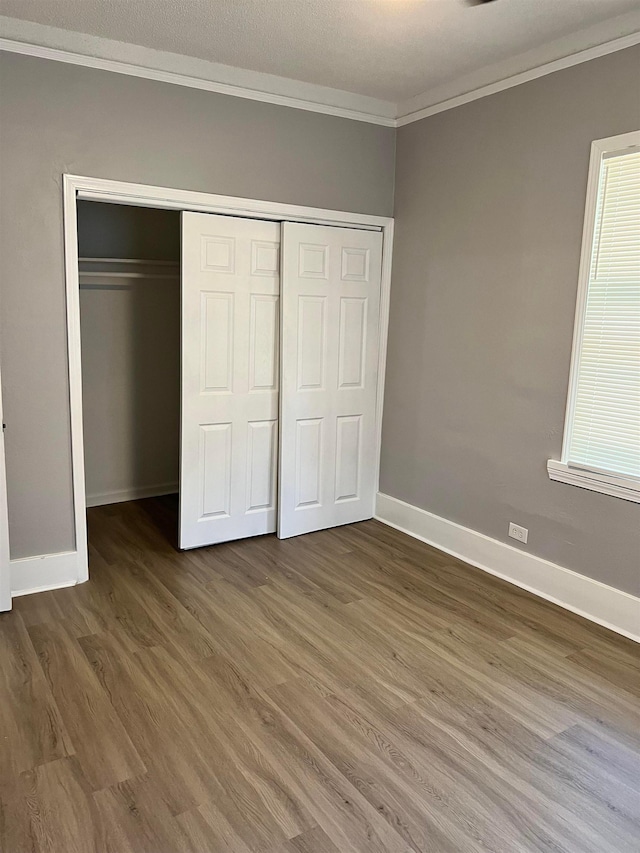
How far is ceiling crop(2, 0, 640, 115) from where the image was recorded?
2729 millimetres

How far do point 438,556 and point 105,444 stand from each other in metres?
2.56

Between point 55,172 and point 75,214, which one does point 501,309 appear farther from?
point 55,172

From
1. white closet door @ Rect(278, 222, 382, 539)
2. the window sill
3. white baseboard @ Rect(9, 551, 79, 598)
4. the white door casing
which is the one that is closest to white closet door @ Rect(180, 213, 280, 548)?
white closet door @ Rect(278, 222, 382, 539)

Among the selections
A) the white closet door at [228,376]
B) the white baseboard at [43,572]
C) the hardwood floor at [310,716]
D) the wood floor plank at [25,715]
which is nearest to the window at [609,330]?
the hardwood floor at [310,716]

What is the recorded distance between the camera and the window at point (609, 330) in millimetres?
2922

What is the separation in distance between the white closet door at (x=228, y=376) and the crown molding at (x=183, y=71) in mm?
700

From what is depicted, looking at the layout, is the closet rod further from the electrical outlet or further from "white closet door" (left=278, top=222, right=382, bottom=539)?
the electrical outlet

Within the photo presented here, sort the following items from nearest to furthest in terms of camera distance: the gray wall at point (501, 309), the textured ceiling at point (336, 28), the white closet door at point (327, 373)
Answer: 1. the textured ceiling at point (336, 28)
2. the gray wall at point (501, 309)
3. the white closet door at point (327, 373)

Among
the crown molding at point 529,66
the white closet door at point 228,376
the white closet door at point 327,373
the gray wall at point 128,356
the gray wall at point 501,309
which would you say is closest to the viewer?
the crown molding at point 529,66

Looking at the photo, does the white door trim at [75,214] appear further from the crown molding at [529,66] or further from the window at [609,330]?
the window at [609,330]

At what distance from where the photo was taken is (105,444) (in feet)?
15.6

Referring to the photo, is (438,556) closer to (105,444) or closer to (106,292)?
(105,444)

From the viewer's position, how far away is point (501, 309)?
355 centimetres

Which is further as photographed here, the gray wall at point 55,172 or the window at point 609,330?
the gray wall at point 55,172
